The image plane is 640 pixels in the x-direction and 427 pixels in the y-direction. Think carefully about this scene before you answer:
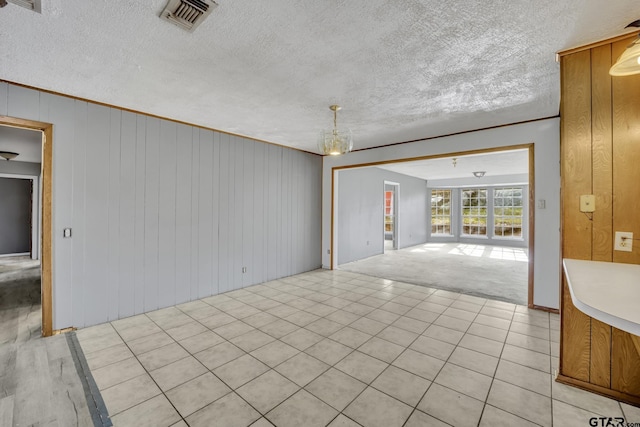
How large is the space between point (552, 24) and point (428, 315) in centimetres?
293

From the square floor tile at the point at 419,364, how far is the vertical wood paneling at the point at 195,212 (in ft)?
9.52

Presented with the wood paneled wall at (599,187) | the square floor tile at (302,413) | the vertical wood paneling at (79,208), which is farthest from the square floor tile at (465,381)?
the vertical wood paneling at (79,208)

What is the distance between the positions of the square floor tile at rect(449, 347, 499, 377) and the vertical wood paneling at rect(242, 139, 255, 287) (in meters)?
3.22

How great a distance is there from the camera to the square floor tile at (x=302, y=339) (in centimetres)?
262

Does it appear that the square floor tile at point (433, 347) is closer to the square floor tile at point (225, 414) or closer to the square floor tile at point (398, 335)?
the square floor tile at point (398, 335)

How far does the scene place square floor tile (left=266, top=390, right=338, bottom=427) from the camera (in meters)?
1.68

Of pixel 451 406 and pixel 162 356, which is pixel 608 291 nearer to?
pixel 451 406

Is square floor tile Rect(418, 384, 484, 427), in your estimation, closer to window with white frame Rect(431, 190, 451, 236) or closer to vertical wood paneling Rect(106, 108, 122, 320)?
vertical wood paneling Rect(106, 108, 122, 320)

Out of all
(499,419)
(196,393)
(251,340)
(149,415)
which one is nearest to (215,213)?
(251,340)

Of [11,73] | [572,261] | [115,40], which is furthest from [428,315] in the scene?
[11,73]

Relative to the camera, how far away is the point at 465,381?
208 centimetres

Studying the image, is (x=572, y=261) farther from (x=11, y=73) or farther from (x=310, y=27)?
(x=11, y=73)

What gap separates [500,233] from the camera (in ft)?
32.1

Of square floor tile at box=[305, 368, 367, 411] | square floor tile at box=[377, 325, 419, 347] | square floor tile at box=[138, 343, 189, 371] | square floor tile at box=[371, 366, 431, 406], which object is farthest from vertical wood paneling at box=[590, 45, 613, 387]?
square floor tile at box=[138, 343, 189, 371]
